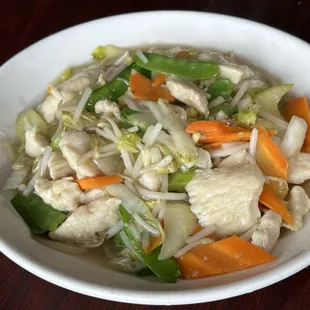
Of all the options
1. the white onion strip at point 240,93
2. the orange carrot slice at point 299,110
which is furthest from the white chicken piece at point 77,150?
the orange carrot slice at point 299,110

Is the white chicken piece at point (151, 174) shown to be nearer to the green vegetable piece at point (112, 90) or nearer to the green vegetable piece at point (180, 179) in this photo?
the green vegetable piece at point (180, 179)

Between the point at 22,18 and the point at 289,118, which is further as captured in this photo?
the point at 22,18

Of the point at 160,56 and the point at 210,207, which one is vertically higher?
the point at 160,56

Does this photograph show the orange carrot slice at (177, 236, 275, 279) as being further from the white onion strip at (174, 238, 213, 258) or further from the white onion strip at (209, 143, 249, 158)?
Answer: the white onion strip at (209, 143, 249, 158)

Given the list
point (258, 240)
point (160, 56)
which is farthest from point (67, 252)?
point (160, 56)

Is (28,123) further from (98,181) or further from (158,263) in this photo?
(158,263)

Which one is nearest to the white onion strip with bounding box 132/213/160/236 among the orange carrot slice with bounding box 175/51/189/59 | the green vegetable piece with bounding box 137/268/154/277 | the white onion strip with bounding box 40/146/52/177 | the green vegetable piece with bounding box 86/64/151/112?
the green vegetable piece with bounding box 137/268/154/277

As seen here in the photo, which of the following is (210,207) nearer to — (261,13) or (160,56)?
(160,56)

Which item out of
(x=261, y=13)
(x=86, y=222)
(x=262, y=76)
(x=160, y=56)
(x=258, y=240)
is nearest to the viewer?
(x=258, y=240)
